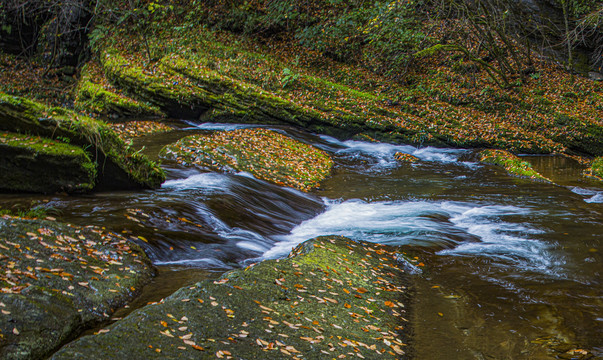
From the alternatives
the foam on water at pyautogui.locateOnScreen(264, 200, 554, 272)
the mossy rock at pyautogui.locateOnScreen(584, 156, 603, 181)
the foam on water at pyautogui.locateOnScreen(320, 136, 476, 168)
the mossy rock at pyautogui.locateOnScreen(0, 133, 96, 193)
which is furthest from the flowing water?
the foam on water at pyautogui.locateOnScreen(320, 136, 476, 168)

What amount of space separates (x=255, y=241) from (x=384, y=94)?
14.9 m

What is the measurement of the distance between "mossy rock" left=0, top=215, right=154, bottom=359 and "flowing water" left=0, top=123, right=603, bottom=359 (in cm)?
63

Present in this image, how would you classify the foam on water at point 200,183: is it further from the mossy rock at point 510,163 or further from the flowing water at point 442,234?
the mossy rock at point 510,163

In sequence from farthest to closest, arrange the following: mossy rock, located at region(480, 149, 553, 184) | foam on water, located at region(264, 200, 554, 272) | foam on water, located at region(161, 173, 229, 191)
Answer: mossy rock, located at region(480, 149, 553, 184)
foam on water, located at region(161, 173, 229, 191)
foam on water, located at region(264, 200, 554, 272)

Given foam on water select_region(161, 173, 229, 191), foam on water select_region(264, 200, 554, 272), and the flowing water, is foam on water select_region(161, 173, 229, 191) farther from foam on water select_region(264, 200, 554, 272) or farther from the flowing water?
foam on water select_region(264, 200, 554, 272)

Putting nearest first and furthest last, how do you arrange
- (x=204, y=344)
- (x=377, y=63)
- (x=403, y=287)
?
(x=204, y=344) → (x=403, y=287) → (x=377, y=63)

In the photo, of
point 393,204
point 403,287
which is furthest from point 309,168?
point 403,287

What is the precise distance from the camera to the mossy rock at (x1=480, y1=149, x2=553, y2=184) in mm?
13180

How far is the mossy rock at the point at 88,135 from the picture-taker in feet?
23.9

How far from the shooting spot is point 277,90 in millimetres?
18891

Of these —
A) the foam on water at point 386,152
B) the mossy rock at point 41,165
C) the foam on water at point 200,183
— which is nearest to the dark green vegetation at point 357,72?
the foam on water at point 386,152

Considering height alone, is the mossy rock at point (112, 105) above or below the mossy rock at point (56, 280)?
above

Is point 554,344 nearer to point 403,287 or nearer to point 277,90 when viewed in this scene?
point 403,287

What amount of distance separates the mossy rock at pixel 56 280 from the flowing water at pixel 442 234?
2.08 feet
